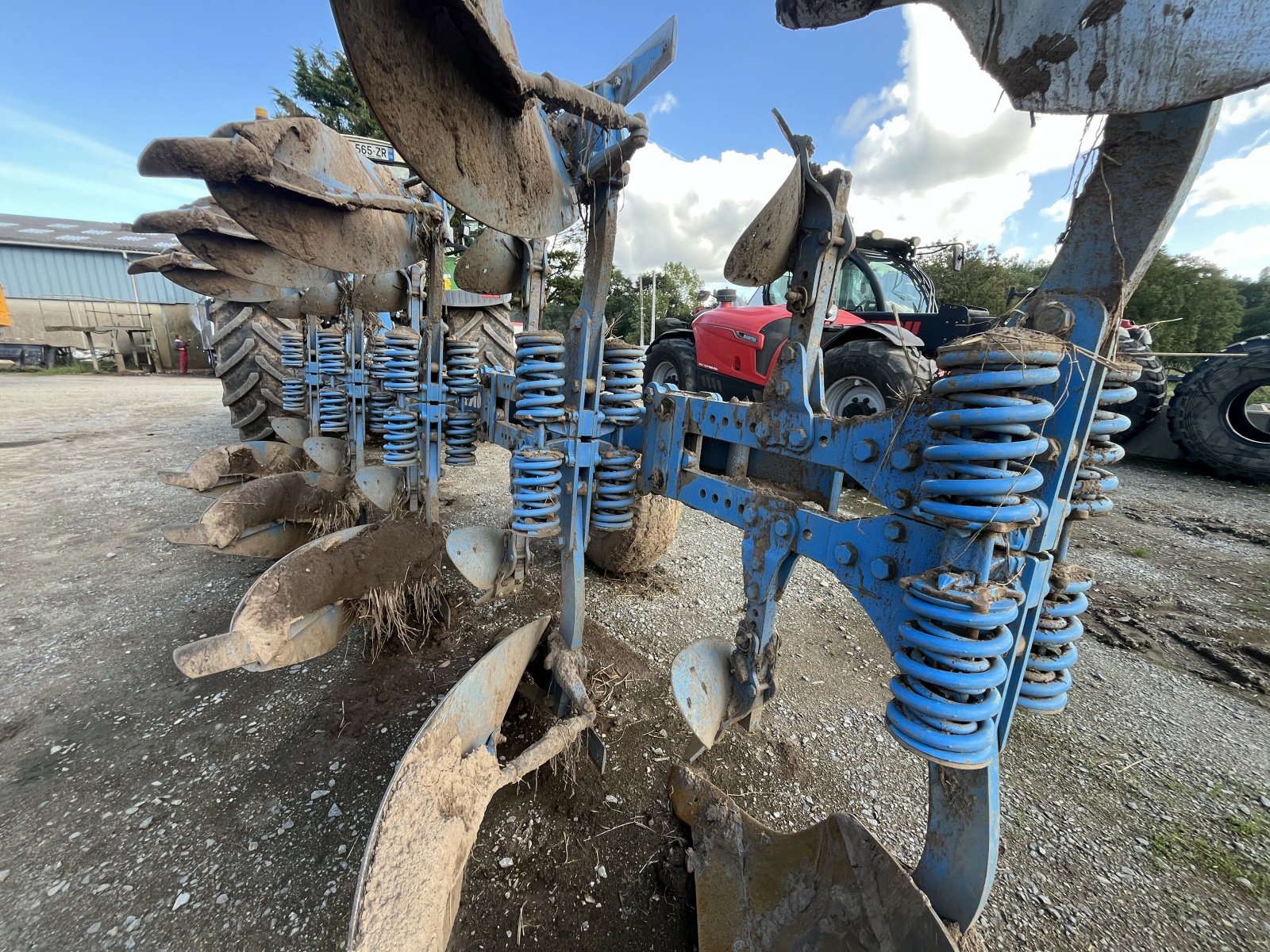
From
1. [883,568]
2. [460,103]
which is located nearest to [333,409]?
[460,103]

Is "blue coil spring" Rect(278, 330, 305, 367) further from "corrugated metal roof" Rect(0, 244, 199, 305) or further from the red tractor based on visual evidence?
"corrugated metal roof" Rect(0, 244, 199, 305)

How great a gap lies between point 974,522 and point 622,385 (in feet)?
4.59

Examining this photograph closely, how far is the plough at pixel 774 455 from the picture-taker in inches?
37.7

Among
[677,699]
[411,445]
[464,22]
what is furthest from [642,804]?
[411,445]

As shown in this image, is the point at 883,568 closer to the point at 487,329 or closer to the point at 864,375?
the point at 864,375

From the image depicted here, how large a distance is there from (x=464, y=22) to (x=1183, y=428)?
27.7 ft

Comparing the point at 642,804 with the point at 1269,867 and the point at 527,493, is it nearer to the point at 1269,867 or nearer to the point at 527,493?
the point at 527,493

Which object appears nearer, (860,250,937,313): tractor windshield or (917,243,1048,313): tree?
(860,250,937,313): tractor windshield

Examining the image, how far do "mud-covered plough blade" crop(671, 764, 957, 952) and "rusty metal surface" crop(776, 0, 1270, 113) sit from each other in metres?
1.46

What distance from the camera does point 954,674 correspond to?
101 cm

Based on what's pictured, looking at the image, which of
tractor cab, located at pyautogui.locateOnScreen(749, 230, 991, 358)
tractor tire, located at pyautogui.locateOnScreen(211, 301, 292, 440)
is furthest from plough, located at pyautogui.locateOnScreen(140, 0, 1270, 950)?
tractor cab, located at pyautogui.locateOnScreen(749, 230, 991, 358)

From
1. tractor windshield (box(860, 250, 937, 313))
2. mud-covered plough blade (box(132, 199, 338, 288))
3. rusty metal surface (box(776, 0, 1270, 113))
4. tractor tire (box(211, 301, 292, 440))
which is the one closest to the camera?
rusty metal surface (box(776, 0, 1270, 113))

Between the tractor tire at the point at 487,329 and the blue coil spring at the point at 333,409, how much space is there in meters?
1.81

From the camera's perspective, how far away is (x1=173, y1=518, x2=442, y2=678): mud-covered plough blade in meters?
1.96
